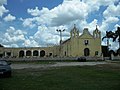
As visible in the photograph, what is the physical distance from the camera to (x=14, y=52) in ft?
407

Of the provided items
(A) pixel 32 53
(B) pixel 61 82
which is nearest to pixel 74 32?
(A) pixel 32 53

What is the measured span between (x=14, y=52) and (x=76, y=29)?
30103 millimetres

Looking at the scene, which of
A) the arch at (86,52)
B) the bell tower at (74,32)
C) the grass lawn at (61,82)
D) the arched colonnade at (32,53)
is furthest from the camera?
the arched colonnade at (32,53)

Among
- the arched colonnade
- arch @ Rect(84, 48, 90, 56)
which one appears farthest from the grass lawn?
the arched colonnade

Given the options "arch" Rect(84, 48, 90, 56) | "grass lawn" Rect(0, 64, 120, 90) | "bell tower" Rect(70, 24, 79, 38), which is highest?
"bell tower" Rect(70, 24, 79, 38)

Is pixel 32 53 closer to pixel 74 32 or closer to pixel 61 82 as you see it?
pixel 74 32

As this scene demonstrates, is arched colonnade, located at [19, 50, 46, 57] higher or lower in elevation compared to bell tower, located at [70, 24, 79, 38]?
lower

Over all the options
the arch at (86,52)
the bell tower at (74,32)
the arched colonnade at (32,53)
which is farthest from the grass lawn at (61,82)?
the arched colonnade at (32,53)

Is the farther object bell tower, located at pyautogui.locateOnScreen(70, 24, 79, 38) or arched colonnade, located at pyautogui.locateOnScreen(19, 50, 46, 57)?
arched colonnade, located at pyautogui.locateOnScreen(19, 50, 46, 57)

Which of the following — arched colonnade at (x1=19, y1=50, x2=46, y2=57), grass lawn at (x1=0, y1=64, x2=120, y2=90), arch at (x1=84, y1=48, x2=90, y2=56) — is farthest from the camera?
arched colonnade at (x1=19, y1=50, x2=46, y2=57)

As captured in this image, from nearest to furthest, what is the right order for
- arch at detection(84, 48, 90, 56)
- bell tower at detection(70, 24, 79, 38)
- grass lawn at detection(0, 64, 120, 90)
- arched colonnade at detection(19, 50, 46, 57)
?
grass lawn at detection(0, 64, 120, 90) < arch at detection(84, 48, 90, 56) < bell tower at detection(70, 24, 79, 38) < arched colonnade at detection(19, 50, 46, 57)

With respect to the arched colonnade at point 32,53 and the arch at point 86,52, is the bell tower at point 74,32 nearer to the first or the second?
the arch at point 86,52

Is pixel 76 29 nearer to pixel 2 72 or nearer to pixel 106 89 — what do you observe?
pixel 2 72

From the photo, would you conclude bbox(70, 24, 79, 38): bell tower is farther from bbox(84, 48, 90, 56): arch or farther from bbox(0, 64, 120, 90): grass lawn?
bbox(0, 64, 120, 90): grass lawn
